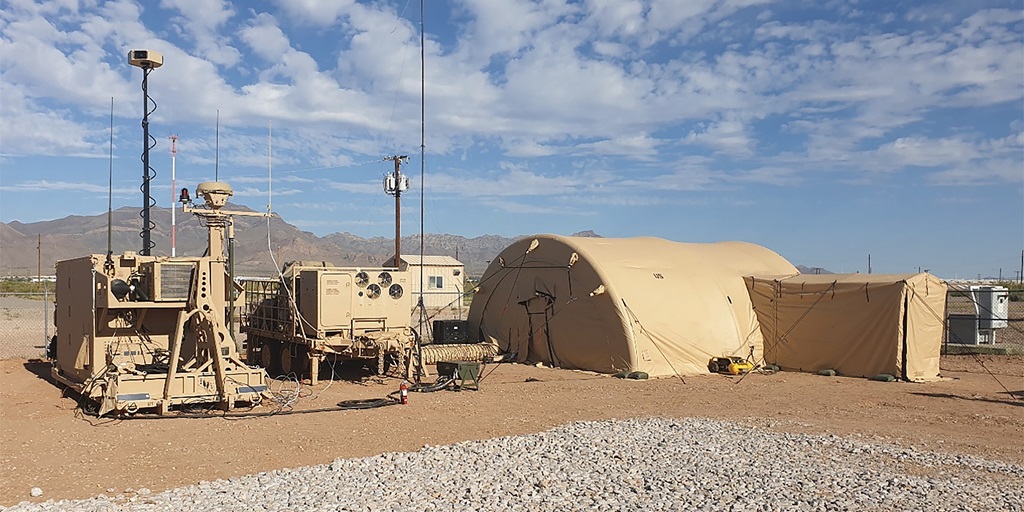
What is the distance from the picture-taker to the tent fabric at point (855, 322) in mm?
17266

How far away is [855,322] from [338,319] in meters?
11.1

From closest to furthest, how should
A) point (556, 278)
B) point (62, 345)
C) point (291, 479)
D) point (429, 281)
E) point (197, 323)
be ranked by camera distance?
point (291, 479)
point (197, 323)
point (62, 345)
point (556, 278)
point (429, 281)

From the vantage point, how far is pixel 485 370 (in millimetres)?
18719

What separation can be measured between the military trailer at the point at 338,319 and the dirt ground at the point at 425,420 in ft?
2.49

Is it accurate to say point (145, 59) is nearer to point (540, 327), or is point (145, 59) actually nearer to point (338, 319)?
point (338, 319)

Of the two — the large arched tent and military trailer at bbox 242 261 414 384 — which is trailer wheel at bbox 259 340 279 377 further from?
Answer: the large arched tent

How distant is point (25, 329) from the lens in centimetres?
2780

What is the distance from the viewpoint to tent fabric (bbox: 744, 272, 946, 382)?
17.3 meters

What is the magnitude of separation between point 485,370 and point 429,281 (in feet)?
80.9

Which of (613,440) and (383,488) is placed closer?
(383,488)

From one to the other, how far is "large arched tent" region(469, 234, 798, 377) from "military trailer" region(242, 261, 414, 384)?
158 inches

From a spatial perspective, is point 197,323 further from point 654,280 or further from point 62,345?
point 654,280

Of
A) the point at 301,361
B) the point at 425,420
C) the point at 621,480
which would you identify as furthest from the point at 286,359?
the point at 621,480

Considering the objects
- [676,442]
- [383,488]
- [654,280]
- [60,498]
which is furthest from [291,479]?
[654,280]
